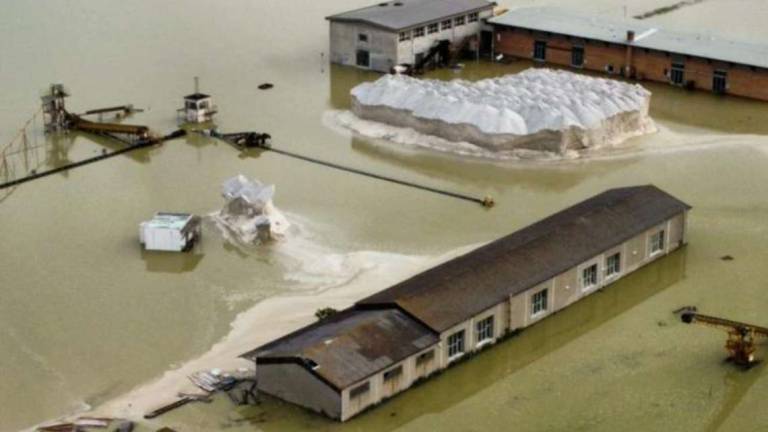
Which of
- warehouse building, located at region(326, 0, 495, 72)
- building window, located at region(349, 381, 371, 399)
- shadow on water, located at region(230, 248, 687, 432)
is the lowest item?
shadow on water, located at region(230, 248, 687, 432)

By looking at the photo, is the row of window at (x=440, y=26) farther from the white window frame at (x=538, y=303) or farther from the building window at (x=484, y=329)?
the building window at (x=484, y=329)

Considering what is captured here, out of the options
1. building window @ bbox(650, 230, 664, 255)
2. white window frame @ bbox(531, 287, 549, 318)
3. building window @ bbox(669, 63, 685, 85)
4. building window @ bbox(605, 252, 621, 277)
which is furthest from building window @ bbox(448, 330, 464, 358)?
building window @ bbox(669, 63, 685, 85)

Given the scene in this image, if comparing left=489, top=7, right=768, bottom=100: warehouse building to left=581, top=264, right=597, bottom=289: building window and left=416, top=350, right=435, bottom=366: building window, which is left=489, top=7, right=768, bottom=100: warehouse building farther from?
left=416, top=350, right=435, bottom=366: building window

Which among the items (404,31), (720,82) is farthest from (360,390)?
(404,31)

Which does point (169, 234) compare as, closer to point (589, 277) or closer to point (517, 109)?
point (589, 277)

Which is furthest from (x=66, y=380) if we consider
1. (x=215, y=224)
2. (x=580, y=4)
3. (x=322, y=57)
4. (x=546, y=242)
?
(x=580, y=4)

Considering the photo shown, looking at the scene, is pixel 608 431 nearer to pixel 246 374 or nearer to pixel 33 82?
pixel 246 374
